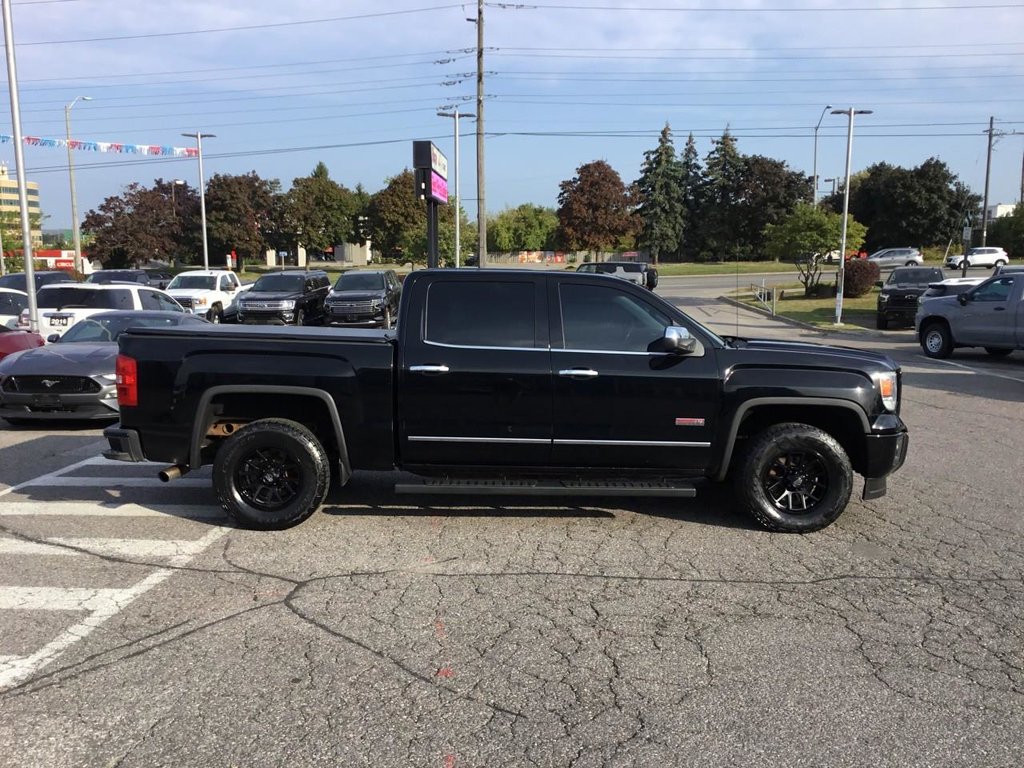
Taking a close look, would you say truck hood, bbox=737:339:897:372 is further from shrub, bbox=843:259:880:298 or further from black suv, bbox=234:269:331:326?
shrub, bbox=843:259:880:298

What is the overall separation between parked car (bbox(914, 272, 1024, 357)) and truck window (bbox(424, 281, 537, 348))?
13.4m

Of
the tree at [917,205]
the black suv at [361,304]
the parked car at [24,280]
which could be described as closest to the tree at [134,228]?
the parked car at [24,280]

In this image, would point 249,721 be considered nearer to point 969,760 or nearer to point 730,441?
point 969,760

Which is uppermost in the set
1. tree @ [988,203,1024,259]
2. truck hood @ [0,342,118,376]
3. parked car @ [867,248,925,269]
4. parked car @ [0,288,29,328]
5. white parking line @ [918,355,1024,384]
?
tree @ [988,203,1024,259]

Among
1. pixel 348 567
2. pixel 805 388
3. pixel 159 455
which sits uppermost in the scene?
pixel 805 388

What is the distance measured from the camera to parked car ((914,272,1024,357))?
15680mm

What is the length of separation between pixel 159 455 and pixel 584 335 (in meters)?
3.21

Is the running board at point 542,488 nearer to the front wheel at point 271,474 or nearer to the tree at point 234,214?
the front wheel at point 271,474

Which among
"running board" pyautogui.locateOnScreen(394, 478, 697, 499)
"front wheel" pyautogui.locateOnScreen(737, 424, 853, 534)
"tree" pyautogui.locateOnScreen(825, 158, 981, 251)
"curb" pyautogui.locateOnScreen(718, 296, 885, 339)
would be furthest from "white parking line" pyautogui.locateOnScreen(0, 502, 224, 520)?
"tree" pyautogui.locateOnScreen(825, 158, 981, 251)

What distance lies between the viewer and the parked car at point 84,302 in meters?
17.1

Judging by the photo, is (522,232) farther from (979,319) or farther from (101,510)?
(101,510)

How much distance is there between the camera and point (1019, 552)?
5566 mm

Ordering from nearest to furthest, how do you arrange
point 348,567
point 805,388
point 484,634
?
point 484,634, point 348,567, point 805,388

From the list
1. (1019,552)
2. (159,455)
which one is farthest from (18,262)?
(1019,552)
